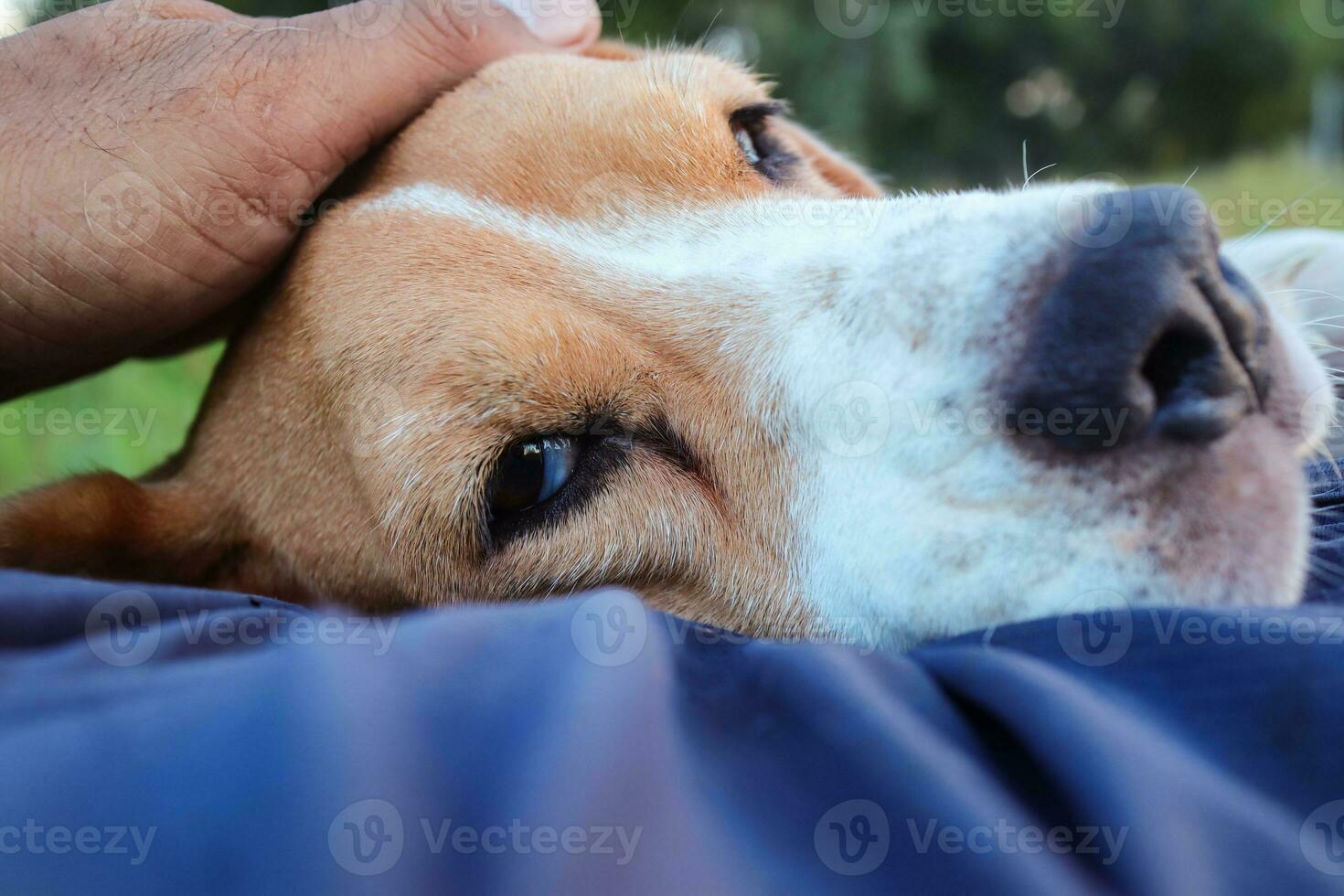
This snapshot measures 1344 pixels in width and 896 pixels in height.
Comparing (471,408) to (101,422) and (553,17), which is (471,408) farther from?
(101,422)

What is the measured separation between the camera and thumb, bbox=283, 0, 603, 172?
2389 millimetres

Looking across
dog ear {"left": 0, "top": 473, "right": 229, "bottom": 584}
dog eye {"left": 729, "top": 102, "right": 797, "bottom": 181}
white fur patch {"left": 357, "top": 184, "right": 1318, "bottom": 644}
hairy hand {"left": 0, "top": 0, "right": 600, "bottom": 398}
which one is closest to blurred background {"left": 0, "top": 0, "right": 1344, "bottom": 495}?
dog ear {"left": 0, "top": 473, "right": 229, "bottom": 584}

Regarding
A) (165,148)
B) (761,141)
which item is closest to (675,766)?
(165,148)

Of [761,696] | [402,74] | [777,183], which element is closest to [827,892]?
[761,696]

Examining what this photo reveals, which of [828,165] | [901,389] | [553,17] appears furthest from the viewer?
[828,165]

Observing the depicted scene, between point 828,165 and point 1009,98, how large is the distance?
46.8 feet

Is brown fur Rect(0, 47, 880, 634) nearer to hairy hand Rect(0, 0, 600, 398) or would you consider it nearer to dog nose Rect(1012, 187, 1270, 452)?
hairy hand Rect(0, 0, 600, 398)

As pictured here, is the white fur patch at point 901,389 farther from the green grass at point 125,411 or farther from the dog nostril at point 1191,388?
the green grass at point 125,411

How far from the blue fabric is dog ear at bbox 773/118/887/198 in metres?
2.08

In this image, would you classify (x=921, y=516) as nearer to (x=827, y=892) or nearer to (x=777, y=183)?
(x=827, y=892)

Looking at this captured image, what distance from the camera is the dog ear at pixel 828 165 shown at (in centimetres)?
304

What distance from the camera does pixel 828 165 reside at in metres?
3.18

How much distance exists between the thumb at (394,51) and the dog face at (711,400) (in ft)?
0.33

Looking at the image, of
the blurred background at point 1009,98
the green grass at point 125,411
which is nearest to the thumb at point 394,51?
the blurred background at point 1009,98
